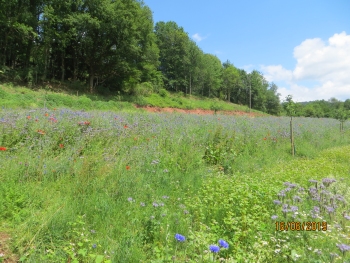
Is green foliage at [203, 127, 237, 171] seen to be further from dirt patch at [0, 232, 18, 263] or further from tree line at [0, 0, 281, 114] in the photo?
tree line at [0, 0, 281, 114]

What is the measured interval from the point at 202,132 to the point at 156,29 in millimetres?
58749

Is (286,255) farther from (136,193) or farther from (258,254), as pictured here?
(136,193)

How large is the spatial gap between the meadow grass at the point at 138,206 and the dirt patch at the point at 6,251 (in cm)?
6

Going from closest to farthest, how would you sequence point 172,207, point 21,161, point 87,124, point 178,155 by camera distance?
point 172,207, point 21,161, point 178,155, point 87,124

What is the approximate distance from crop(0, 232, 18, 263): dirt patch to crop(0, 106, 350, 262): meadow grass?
0.06m

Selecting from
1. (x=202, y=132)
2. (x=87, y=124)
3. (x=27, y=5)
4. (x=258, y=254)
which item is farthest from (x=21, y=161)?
(x=27, y=5)

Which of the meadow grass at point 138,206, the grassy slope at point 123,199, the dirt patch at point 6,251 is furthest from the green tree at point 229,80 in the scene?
the dirt patch at point 6,251

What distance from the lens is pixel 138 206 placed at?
323 centimetres

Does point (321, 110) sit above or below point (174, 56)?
below

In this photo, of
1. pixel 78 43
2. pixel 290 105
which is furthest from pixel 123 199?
pixel 78 43

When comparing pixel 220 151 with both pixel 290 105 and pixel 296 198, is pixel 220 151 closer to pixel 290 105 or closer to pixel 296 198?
pixel 296 198

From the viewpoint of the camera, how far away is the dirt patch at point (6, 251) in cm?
219

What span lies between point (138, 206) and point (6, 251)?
5.13 ft

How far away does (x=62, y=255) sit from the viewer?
231cm
